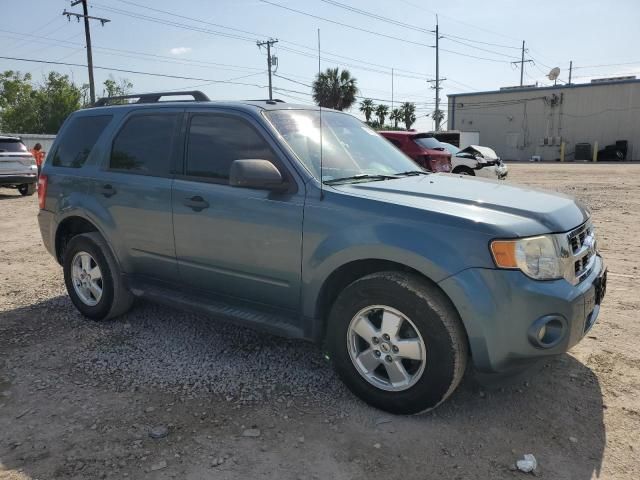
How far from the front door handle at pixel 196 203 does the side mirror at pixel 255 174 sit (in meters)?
0.54

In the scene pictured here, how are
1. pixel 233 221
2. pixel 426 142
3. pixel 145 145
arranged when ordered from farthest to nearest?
pixel 426 142 → pixel 145 145 → pixel 233 221

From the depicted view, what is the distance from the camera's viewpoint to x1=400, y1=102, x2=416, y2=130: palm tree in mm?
69188

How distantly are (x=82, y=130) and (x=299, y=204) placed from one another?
267cm

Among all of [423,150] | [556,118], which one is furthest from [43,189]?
[556,118]

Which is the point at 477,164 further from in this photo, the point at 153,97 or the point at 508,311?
the point at 508,311

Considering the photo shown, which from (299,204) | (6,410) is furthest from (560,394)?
(6,410)

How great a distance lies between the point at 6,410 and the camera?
3.20m

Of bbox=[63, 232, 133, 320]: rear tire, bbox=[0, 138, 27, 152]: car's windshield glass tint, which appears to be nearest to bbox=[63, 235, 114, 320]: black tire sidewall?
bbox=[63, 232, 133, 320]: rear tire

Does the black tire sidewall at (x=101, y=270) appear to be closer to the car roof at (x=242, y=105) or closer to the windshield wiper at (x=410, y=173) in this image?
the car roof at (x=242, y=105)

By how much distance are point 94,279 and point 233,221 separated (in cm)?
181

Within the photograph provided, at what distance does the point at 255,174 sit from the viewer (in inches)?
125

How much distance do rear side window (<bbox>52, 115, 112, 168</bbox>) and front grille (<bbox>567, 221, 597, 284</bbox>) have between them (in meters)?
3.78

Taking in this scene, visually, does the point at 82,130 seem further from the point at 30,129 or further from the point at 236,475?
the point at 30,129

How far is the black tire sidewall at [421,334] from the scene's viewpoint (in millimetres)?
2814
